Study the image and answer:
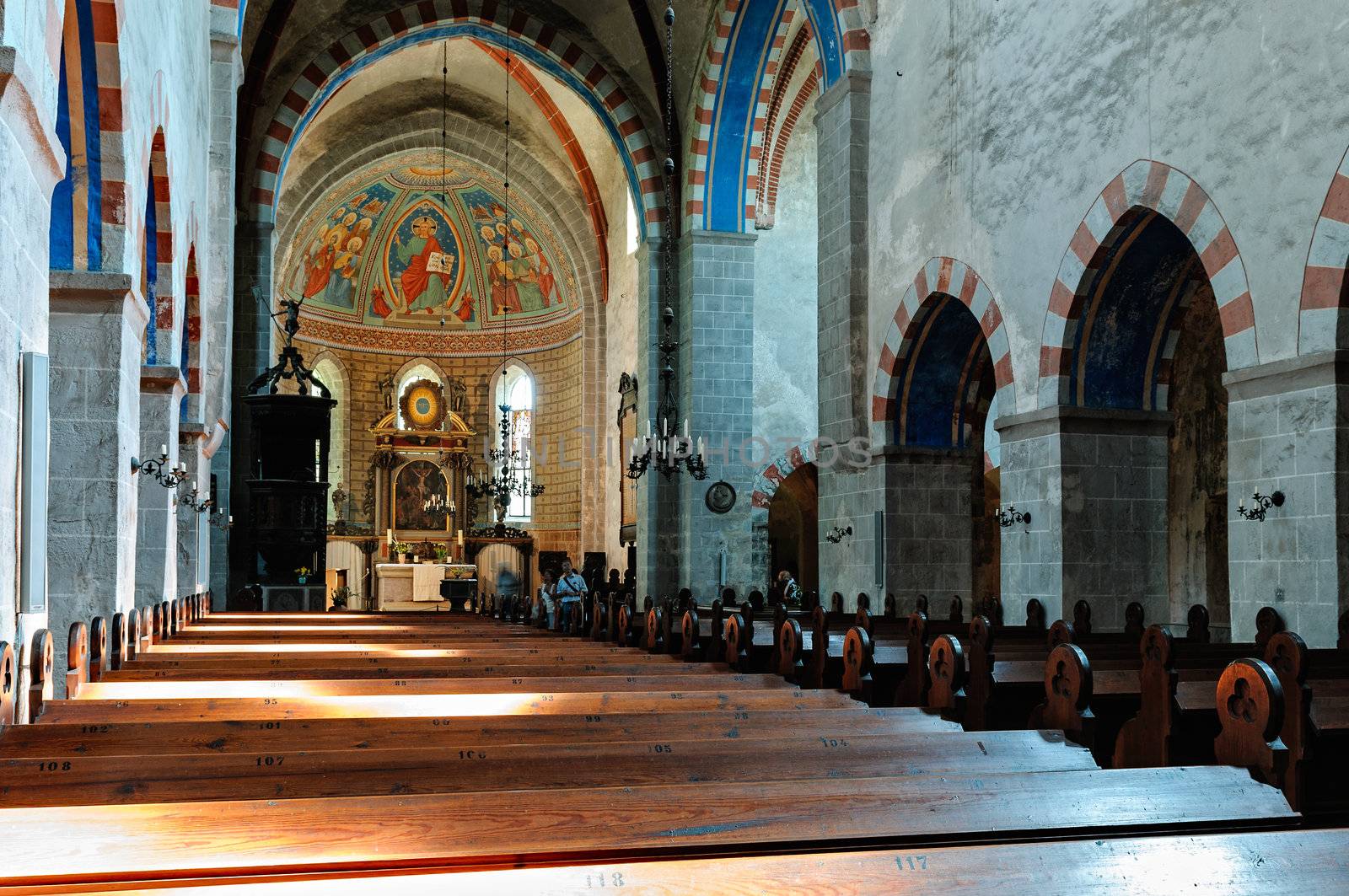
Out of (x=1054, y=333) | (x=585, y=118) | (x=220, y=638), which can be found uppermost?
(x=585, y=118)

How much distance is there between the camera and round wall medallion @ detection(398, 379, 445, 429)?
27.3 m

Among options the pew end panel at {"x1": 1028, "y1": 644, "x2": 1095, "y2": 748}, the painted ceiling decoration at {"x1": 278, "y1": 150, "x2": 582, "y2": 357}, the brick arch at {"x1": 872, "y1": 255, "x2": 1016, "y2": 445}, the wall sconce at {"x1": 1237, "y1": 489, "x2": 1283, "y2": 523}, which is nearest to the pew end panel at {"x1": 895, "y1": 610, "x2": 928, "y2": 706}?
the pew end panel at {"x1": 1028, "y1": 644, "x2": 1095, "y2": 748}

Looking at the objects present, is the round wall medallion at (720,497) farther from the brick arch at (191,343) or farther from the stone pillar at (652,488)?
the brick arch at (191,343)

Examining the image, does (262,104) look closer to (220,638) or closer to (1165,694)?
(220,638)

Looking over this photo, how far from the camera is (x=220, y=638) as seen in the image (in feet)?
26.5

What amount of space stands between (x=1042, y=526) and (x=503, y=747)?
23.6 feet

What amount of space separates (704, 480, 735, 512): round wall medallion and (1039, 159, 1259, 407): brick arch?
7330 mm

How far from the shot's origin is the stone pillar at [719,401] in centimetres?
1675

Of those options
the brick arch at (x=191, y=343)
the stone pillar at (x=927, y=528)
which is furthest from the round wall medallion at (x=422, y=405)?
the stone pillar at (x=927, y=528)

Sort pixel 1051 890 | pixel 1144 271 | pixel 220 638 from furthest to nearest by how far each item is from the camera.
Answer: pixel 1144 271 → pixel 220 638 → pixel 1051 890

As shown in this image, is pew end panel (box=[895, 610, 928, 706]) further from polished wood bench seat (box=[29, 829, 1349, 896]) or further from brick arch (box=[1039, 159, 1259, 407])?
brick arch (box=[1039, 159, 1259, 407])

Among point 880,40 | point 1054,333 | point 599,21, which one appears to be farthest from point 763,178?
point 1054,333

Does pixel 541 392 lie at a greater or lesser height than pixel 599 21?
lesser

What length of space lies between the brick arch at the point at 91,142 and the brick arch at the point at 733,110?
10.9m
